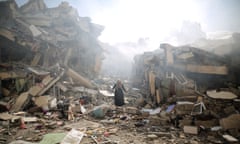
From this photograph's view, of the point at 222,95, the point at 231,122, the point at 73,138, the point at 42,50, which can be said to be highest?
the point at 42,50

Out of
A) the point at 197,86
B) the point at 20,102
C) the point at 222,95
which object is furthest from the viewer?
the point at 197,86

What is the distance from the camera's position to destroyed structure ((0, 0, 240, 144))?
485cm

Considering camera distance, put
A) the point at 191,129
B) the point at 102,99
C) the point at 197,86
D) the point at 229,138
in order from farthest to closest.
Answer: the point at 102,99 → the point at 197,86 → the point at 191,129 → the point at 229,138

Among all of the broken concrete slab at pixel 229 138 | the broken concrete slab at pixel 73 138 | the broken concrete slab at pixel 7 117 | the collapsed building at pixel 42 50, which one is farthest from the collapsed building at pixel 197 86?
the collapsed building at pixel 42 50

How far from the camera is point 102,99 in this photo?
1030cm

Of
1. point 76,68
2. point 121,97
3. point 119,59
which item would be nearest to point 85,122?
point 121,97

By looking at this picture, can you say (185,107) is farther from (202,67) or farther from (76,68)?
(76,68)

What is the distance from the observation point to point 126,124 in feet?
19.4

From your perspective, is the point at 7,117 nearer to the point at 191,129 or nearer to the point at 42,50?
the point at 191,129

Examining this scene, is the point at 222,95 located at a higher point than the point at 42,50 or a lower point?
lower

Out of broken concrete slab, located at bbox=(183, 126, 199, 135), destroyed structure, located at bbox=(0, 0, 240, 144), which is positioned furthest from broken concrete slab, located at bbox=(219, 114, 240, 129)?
broken concrete slab, located at bbox=(183, 126, 199, 135)

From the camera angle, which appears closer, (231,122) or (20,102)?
(231,122)

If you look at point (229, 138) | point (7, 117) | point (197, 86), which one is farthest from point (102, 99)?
point (229, 138)

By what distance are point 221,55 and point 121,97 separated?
5.17m
